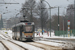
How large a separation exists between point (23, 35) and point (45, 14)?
55.9 meters

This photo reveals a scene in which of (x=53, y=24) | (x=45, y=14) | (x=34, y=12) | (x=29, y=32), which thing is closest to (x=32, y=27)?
(x=29, y=32)

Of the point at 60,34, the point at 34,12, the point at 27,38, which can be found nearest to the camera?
the point at 27,38

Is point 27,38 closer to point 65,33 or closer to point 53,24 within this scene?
point 65,33

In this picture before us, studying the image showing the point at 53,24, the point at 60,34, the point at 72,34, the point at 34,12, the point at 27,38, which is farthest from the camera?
the point at 53,24

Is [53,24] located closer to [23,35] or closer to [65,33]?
[65,33]

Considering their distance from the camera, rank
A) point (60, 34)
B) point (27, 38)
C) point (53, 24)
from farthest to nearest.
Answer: point (53, 24) < point (60, 34) < point (27, 38)

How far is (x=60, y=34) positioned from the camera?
60.3m

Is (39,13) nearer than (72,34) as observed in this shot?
No

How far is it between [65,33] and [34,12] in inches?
948

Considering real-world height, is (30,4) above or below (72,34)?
above

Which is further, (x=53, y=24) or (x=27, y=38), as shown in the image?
(x=53, y=24)

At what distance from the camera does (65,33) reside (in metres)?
58.6

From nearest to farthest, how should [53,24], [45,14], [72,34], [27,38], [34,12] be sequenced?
[27,38], [72,34], [34,12], [45,14], [53,24]

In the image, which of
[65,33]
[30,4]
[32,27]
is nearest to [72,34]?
[65,33]
